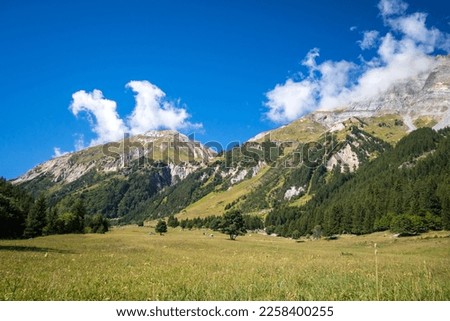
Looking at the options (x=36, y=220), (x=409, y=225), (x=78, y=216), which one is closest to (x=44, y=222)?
(x=36, y=220)

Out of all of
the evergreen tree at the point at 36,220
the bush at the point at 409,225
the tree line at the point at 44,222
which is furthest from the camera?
the bush at the point at 409,225

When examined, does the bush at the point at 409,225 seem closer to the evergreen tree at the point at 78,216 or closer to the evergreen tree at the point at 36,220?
the evergreen tree at the point at 78,216

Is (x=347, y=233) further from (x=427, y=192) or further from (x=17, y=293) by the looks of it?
(x=17, y=293)

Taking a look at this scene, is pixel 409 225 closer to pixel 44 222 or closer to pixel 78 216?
pixel 44 222

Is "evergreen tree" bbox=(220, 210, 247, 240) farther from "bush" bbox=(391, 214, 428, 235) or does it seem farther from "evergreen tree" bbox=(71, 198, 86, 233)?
"evergreen tree" bbox=(71, 198, 86, 233)

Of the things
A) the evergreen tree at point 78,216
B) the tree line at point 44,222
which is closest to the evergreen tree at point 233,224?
the tree line at point 44,222

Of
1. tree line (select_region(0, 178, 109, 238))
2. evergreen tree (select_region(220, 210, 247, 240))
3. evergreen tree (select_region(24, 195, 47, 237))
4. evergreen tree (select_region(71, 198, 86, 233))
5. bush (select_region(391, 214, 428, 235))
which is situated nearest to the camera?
tree line (select_region(0, 178, 109, 238))

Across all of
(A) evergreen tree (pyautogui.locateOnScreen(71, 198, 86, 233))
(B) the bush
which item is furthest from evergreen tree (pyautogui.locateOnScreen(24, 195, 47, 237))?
(B) the bush

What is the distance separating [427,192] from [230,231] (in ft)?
246

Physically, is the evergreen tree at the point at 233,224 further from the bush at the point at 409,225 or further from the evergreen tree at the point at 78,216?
the evergreen tree at the point at 78,216

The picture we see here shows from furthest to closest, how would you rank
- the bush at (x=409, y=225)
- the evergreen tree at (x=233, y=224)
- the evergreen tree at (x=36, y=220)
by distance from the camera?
the bush at (x=409, y=225)
the evergreen tree at (x=36, y=220)
the evergreen tree at (x=233, y=224)

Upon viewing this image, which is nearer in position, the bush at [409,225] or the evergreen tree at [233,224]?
the evergreen tree at [233,224]

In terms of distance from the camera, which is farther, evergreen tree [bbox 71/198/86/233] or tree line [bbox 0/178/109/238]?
evergreen tree [bbox 71/198/86/233]
